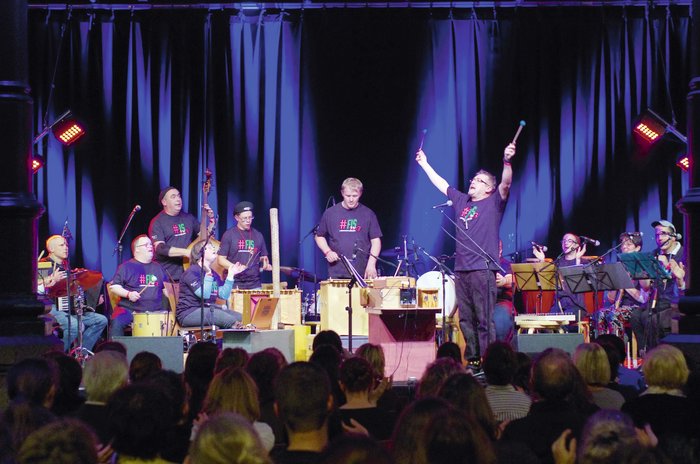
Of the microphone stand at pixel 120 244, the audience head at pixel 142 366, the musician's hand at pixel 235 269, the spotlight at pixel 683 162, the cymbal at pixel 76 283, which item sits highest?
the spotlight at pixel 683 162

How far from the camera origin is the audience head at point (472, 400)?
3.82 meters

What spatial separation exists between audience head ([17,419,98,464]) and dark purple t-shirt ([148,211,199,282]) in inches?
393

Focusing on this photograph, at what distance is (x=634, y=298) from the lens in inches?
495

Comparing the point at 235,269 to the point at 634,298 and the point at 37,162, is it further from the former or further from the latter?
the point at 634,298

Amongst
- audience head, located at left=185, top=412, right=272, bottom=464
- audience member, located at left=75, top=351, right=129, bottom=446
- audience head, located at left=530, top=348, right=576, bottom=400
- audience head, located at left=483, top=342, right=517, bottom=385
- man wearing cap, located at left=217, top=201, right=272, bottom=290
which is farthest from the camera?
man wearing cap, located at left=217, top=201, right=272, bottom=290

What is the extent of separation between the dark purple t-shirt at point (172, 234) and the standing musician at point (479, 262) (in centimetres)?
441

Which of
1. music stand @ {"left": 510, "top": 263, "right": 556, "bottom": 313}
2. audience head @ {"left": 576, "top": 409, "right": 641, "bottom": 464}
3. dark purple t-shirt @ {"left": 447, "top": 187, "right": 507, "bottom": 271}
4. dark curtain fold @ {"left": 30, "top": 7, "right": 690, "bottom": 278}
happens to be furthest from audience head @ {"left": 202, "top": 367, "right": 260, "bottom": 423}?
dark curtain fold @ {"left": 30, "top": 7, "right": 690, "bottom": 278}

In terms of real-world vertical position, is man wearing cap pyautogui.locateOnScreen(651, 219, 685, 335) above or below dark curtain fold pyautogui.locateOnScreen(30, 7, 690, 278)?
below

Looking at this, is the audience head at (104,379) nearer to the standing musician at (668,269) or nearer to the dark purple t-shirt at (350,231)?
the dark purple t-shirt at (350,231)

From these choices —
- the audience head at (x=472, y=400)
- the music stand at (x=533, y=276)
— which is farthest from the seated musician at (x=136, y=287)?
the audience head at (x=472, y=400)

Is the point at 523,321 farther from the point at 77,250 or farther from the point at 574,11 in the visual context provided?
the point at 77,250

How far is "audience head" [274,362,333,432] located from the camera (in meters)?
3.57

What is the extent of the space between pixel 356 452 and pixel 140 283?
976 centimetres

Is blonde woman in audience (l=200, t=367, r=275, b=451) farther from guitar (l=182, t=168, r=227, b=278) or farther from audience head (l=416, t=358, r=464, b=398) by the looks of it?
guitar (l=182, t=168, r=227, b=278)
